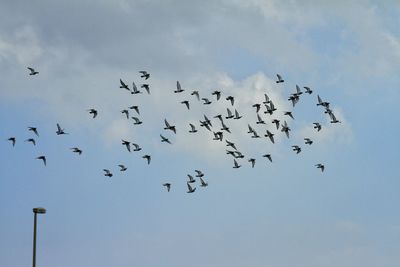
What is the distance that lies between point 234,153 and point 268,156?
15.6ft

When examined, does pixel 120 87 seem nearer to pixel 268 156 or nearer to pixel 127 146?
pixel 127 146

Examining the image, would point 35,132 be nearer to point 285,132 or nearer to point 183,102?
point 183,102

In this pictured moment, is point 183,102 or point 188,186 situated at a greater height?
point 183,102

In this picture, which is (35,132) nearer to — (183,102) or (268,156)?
(183,102)

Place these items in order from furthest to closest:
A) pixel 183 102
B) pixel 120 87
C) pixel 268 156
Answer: pixel 268 156, pixel 183 102, pixel 120 87

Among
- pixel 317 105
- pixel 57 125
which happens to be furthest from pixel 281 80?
pixel 57 125

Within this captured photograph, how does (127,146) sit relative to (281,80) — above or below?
below

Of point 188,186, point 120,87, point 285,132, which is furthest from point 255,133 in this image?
point 120,87

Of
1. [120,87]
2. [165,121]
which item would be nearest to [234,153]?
[165,121]

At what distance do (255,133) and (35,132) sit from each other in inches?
969

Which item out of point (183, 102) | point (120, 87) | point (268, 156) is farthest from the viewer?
point (268, 156)

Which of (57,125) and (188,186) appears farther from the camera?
(188,186)

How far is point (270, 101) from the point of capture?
87188mm

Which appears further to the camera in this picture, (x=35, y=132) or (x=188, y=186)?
(x=188, y=186)
